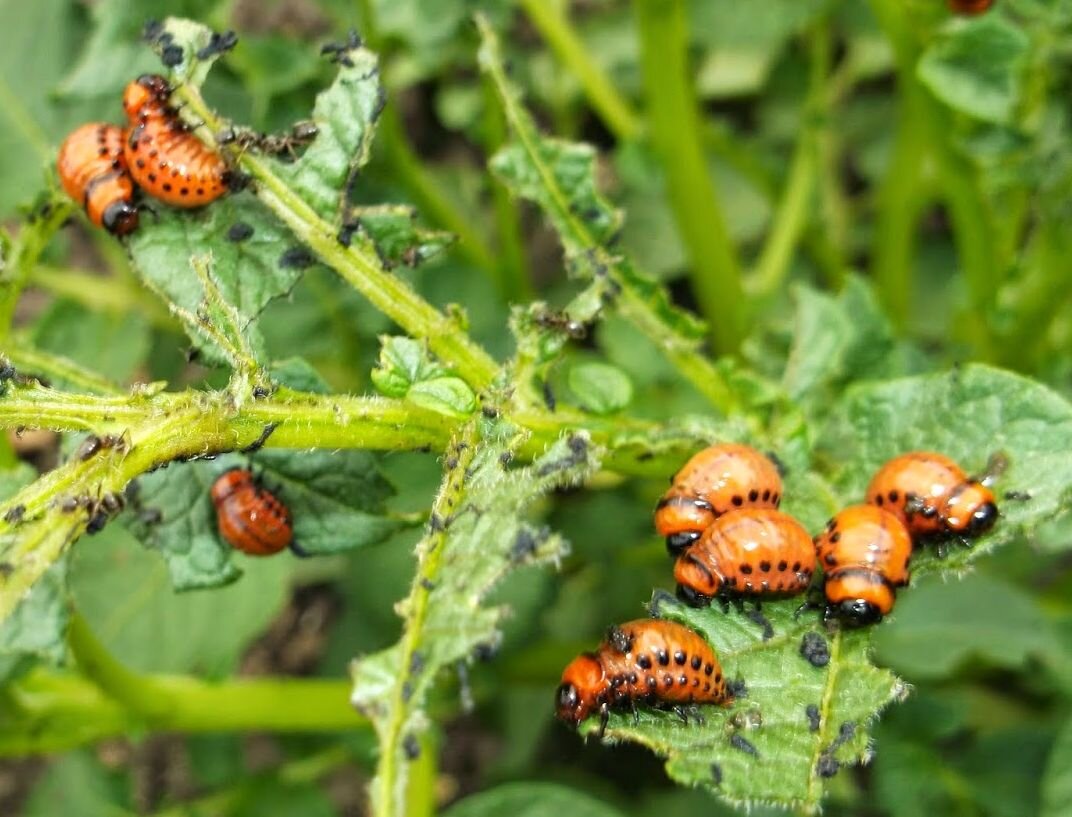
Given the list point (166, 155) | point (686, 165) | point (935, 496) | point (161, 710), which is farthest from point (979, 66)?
point (161, 710)

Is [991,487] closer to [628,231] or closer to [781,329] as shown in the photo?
[781,329]

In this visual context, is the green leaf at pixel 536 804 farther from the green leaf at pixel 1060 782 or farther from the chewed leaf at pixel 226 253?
the chewed leaf at pixel 226 253

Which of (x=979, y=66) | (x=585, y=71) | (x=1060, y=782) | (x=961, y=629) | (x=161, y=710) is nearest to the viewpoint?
(x=1060, y=782)

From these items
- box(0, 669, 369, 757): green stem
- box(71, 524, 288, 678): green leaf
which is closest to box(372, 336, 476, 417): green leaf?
box(0, 669, 369, 757): green stem

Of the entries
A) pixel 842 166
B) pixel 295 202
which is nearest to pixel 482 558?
pixel 295 202

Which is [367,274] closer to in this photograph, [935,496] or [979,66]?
[935,496]

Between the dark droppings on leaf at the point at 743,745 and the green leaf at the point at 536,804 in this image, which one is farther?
the green leaf at the point at 536,804

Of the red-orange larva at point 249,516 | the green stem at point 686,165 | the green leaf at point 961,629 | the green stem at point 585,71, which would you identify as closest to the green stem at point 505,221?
the green stem at point 585,71
